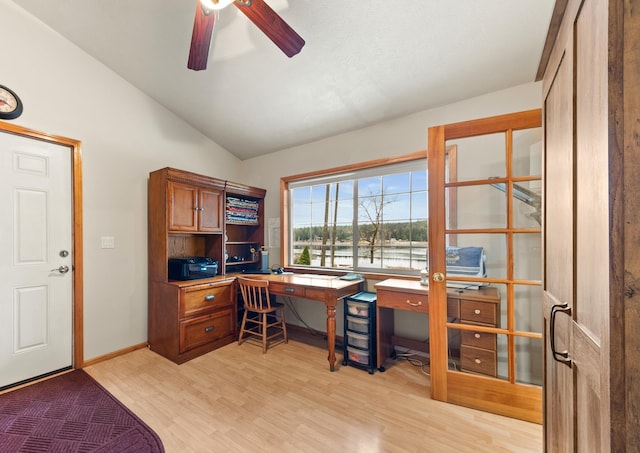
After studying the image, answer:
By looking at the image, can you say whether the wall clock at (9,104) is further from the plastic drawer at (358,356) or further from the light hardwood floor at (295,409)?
the plastic drawer at (358,356)

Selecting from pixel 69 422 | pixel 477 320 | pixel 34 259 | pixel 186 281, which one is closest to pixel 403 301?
pixel 477 320

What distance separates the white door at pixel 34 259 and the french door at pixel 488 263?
10.4ft

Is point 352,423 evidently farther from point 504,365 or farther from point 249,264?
point 249,264

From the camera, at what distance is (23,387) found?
2.20m

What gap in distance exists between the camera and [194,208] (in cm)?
297

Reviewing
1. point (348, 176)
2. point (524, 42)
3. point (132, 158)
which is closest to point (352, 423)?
point (348, 176)

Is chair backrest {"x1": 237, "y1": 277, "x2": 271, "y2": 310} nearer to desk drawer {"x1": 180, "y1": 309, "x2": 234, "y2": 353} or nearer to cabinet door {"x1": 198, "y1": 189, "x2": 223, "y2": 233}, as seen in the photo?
desk drawer {"x1": 180, "y1": 309, "x2": 234, "y2": 353}

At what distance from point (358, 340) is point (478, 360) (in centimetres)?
97

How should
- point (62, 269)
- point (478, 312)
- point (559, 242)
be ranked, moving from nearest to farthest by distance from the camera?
point (559, 242), point (478, 312), point (62, 269)

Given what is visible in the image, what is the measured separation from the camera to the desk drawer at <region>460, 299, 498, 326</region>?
1.87m

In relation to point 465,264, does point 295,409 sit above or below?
below

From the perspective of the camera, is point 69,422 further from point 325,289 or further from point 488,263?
point 488,263

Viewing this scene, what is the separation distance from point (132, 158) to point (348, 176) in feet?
7.73

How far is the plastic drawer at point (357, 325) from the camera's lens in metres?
2.46
